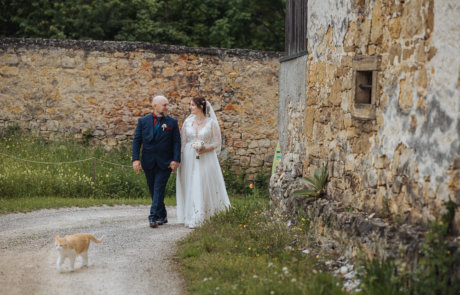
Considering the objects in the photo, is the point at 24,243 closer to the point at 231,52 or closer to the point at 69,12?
the point at 231,52

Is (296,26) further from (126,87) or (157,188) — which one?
(126,87)

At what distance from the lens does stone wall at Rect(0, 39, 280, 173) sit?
1393cm

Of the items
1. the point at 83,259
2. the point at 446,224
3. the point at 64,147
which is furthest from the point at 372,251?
the point at 64,147

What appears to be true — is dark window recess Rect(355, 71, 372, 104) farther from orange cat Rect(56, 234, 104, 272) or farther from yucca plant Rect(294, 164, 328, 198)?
orange cat Rect(56, 234, 104, 272)

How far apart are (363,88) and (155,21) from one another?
1416 cm

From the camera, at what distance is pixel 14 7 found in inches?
711

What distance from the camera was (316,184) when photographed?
745 centimetres

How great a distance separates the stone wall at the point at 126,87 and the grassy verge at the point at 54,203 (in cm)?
287

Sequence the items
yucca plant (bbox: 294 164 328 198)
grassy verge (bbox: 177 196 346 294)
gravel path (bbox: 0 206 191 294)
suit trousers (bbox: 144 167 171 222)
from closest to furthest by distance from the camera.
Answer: grassy verge (bbox: 177 196 346 294)
gravel path (bbox: 0 206 191 294)
yucca plant (bbox: 294 164 328 198)
suit trousers (bbox: 144 167 171 222)

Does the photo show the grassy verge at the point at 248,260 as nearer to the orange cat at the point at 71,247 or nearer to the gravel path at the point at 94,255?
the gravel path at the point at 94,255

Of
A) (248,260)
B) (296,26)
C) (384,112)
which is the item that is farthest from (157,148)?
(384,112)

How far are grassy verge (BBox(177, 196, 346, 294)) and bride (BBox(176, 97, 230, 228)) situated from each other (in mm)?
1005

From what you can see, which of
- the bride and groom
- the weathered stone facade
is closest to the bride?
the bride and groom

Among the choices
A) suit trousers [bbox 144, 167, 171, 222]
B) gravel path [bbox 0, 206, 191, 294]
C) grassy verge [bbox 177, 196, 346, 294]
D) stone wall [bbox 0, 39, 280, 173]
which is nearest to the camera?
grassy verge [bbox 177, 196, 346, 294]
